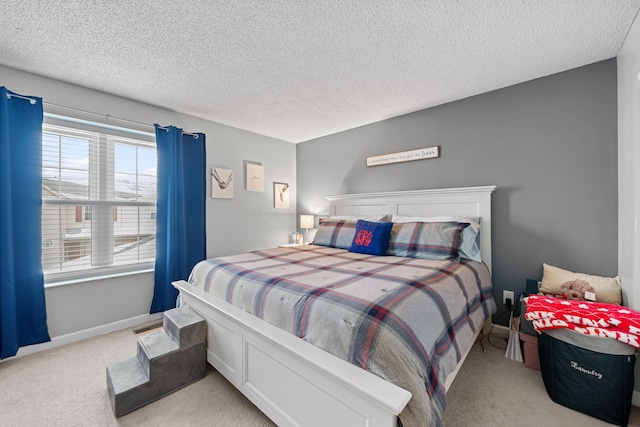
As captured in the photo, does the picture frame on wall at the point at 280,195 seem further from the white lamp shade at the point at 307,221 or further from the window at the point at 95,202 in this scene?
the window at the point at 95,202

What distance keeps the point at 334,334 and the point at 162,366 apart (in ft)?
4.18

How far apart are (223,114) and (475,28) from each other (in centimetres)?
272

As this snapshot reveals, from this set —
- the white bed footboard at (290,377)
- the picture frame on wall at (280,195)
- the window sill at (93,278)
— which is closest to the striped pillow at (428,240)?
the white bed footboard at (290,377)

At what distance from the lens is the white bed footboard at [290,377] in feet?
3.24

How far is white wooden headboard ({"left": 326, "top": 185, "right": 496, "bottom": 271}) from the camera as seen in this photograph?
255 centimetres

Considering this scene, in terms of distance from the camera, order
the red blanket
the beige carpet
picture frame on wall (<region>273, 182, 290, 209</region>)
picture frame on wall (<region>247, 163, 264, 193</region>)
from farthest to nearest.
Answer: picture frame on wall (<region>273, 182, 290, 209</region>) → picture frame on wall (<region>247, 163, 264, 193</region>) → the beige carpet → the red blanket

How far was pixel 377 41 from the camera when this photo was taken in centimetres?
185

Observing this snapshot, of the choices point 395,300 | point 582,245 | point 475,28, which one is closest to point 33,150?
point 395,300

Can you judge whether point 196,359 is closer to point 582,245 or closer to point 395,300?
point 395,300

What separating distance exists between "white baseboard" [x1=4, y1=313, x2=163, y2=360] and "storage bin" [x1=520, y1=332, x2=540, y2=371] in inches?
141

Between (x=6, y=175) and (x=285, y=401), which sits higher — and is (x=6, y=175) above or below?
above

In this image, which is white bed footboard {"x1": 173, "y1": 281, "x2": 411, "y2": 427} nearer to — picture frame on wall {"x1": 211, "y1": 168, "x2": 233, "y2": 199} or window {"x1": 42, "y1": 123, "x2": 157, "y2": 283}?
window {"x1": 42, "y1": 123, "x2": 157, "y2": 283}

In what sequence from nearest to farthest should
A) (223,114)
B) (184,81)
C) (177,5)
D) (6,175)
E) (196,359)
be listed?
(177,5)
(196,359)
(6,175)
(184,81)
(223,114)

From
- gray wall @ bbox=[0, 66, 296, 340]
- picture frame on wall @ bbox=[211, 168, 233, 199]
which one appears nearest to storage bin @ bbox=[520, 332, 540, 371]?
gray wall @ bbox=[0, 66, 296, 340]
